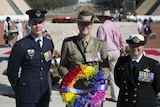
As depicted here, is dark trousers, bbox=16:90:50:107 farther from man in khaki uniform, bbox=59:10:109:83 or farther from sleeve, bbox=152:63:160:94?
sleeve, bbox=152:63:160:94

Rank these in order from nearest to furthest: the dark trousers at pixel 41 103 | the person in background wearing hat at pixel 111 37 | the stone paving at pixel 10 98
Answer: the dark trousers at pixel 41 103
the person in background wearing hat at pixel 111 37
the stone paving at pixel 10 98

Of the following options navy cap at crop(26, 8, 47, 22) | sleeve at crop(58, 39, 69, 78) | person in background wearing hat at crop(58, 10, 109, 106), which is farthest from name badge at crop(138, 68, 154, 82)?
navy cap at crop(26, 8, 47, 22)

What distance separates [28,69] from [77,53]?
58 cm

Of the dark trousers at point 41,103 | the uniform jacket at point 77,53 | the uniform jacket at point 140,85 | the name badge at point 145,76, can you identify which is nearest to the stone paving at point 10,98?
the dark trousers at point 41,103

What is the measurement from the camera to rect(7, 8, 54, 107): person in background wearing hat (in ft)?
12.5

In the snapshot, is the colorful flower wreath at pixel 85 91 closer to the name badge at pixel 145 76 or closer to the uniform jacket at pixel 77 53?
the uniform jacket at pixel 77 53

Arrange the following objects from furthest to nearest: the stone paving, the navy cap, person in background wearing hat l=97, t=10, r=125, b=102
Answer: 1. the stone paving
2. person in background wearing hat l=97, t=10, r=125, b=102
3. the navy cap

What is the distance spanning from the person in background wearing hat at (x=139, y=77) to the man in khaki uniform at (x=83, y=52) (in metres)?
0.30

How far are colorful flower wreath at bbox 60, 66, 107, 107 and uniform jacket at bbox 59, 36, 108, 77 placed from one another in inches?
9.1

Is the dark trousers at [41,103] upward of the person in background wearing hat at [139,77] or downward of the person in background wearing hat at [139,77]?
downward

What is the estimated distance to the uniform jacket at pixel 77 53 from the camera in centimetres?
394

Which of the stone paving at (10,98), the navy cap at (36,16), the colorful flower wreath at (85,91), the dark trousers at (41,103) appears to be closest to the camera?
the colorful flower wreath at (85,91)

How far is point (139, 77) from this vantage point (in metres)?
3.68

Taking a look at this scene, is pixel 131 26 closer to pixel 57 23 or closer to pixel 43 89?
pixel 57 23
